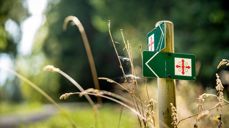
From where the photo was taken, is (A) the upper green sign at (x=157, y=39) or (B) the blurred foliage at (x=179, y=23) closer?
(A) the upper green sign at (x=157, y=39)

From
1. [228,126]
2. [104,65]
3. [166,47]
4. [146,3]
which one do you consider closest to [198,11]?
[146,3]

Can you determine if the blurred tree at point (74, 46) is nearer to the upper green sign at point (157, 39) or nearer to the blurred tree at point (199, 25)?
the blurred tree at point (199, 25)

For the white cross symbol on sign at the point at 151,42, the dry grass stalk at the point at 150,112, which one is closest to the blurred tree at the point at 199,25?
the white cross symbol on sign at the point at 151,42

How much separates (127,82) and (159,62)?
0.17m

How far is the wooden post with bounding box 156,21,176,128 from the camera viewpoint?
2211mm

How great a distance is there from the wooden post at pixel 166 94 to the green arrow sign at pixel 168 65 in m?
0.03

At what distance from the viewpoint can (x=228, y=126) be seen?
431 centimetres

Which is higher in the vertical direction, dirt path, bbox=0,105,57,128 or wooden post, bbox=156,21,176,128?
wooden post, bbox=156,21,176,128

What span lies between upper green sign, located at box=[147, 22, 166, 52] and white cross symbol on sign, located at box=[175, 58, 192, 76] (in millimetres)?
97

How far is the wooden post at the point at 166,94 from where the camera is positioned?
87.0 inches

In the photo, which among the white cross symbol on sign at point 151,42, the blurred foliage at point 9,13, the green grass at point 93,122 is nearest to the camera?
the white cross symbol on sign at point 151,42

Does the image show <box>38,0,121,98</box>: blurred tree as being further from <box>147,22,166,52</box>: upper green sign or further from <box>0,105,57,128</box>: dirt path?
<box>147,22,166,52</box>: upper green sign

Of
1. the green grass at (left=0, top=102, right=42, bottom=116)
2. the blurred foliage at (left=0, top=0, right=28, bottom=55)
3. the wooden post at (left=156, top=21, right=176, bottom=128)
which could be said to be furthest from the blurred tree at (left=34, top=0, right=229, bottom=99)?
the wooden post at (left=156, top=21, right=176, bottom=128)

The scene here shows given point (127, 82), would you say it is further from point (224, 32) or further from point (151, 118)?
point (224, 32)
